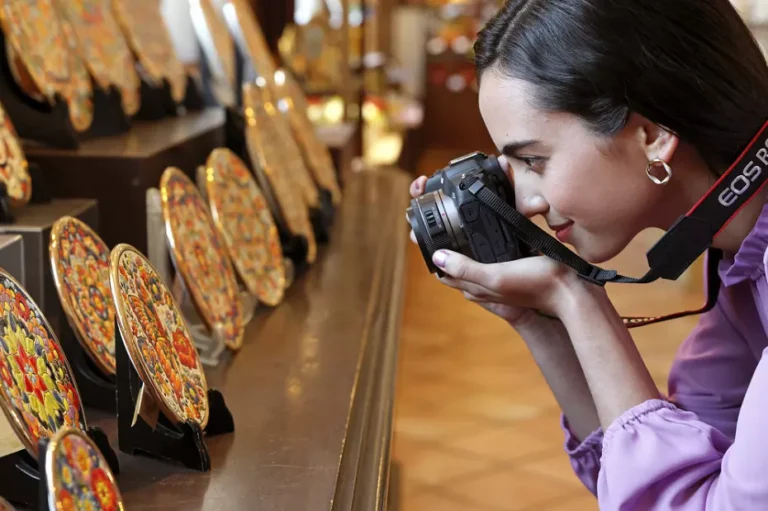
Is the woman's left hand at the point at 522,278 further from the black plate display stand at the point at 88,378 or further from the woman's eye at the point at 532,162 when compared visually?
the black plate display stand at the point at 88,378

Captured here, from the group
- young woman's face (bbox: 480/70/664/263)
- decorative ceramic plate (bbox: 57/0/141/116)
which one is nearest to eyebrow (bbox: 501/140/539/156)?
young woman's face (bbox: 480/70/664/263)

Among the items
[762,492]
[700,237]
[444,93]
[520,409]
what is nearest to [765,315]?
[700,237]

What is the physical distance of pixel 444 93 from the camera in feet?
27.8

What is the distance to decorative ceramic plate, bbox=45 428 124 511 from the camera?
28.6 inches

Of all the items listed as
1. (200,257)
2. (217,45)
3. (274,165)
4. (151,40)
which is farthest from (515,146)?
(217,45)

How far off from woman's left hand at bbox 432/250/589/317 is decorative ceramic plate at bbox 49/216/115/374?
1.36 ft

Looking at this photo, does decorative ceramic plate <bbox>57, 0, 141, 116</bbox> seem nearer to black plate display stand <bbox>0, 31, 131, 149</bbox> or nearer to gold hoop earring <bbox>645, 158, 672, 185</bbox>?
black plate display stand <bbox>0, 31, 131, 149</bbox>

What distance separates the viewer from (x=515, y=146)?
1.01 m

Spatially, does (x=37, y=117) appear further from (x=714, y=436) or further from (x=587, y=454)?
(x=714, y=436)

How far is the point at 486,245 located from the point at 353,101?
12.3 ft

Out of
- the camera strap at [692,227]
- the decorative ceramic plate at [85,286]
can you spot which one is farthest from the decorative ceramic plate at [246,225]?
the camera strap at [692,227]

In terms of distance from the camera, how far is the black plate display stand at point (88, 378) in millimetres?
1180

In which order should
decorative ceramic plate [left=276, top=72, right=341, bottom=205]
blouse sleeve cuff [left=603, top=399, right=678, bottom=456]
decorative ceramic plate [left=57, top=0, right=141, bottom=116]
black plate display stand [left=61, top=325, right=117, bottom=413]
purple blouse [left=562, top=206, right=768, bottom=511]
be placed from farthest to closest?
decorative ceramic plate [left=276, top=72, right=341, bottom=205] → decorative ceramic plate [left=57, top=0, right=141, bottom=116] → black plate display stand [left=61, top=325, right=117, bottom=413] → blouse sleeve cuff [left=603, top=399, right=678, bottom=456] → purple blouse [left=562, top=206, right=768, bottom=511]

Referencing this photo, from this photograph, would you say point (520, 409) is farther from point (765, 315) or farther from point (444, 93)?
point (444, 93)
